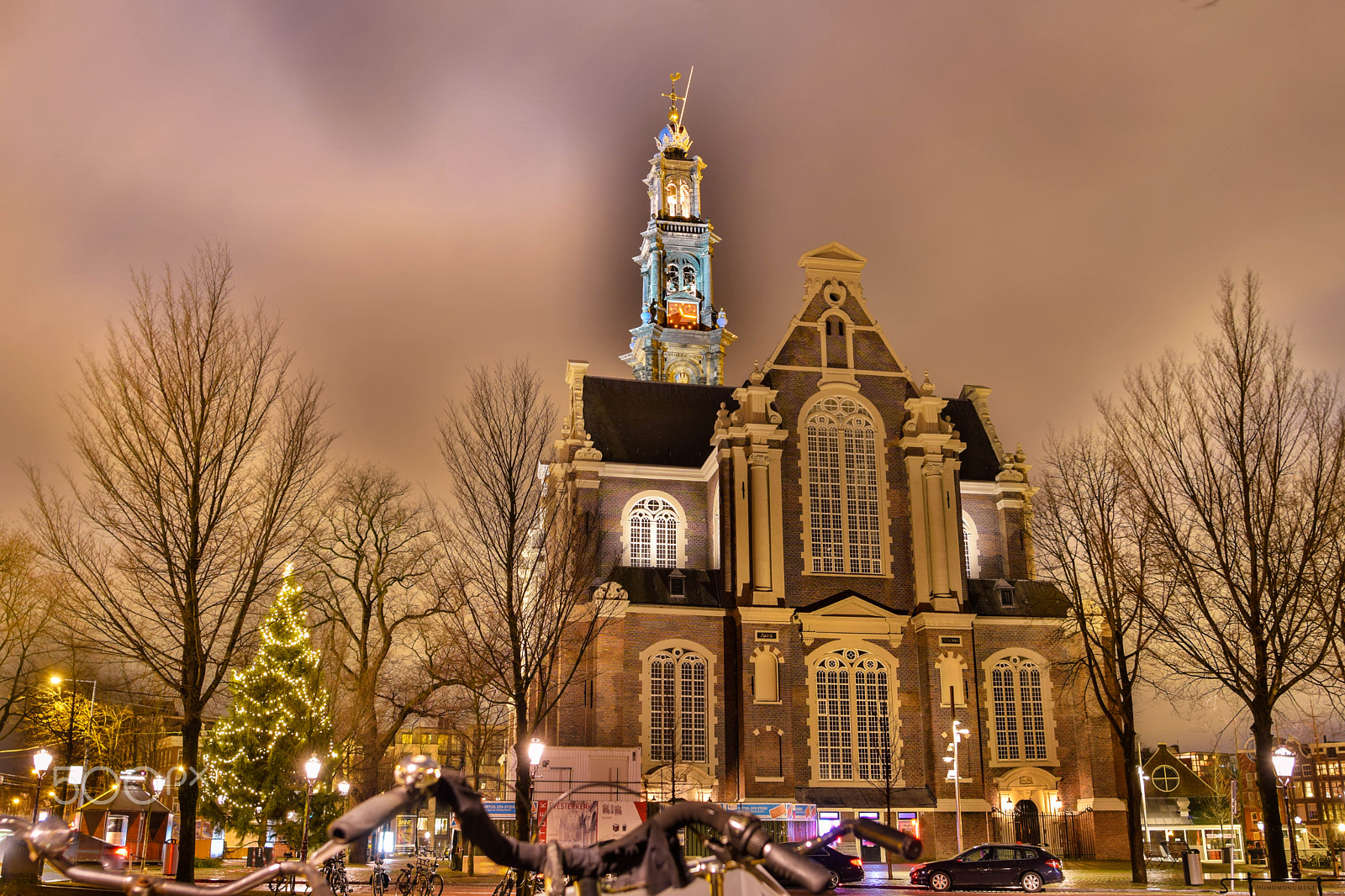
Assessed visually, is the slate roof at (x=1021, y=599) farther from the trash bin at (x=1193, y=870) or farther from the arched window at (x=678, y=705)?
the trash bin at (x=1193, y=870)

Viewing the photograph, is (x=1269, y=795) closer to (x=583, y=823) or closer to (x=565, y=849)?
(x=583, y=823)

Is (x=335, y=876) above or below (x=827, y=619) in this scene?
below

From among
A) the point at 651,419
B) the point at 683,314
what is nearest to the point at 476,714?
the point at 651,419

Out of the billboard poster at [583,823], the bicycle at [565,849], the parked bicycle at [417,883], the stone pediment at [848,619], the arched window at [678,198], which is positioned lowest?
the parked bicycle at [417,883]

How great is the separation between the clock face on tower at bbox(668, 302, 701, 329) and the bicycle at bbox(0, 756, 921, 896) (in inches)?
3650

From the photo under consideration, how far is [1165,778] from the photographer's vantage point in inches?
1252

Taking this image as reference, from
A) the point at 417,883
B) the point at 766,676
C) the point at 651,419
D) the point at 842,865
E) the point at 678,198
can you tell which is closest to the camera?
the point at 417,883

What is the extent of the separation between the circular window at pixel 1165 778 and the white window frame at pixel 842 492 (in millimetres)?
15711

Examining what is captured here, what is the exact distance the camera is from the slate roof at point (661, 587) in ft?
155

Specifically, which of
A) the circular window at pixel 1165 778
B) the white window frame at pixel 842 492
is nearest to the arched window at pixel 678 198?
the white window frame at pixel 842 492

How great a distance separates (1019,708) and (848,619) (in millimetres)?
8839

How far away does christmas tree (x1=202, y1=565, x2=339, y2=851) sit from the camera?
4350cm

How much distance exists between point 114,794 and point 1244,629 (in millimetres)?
38135

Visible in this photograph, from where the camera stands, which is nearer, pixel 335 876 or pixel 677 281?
pixel 335 876
